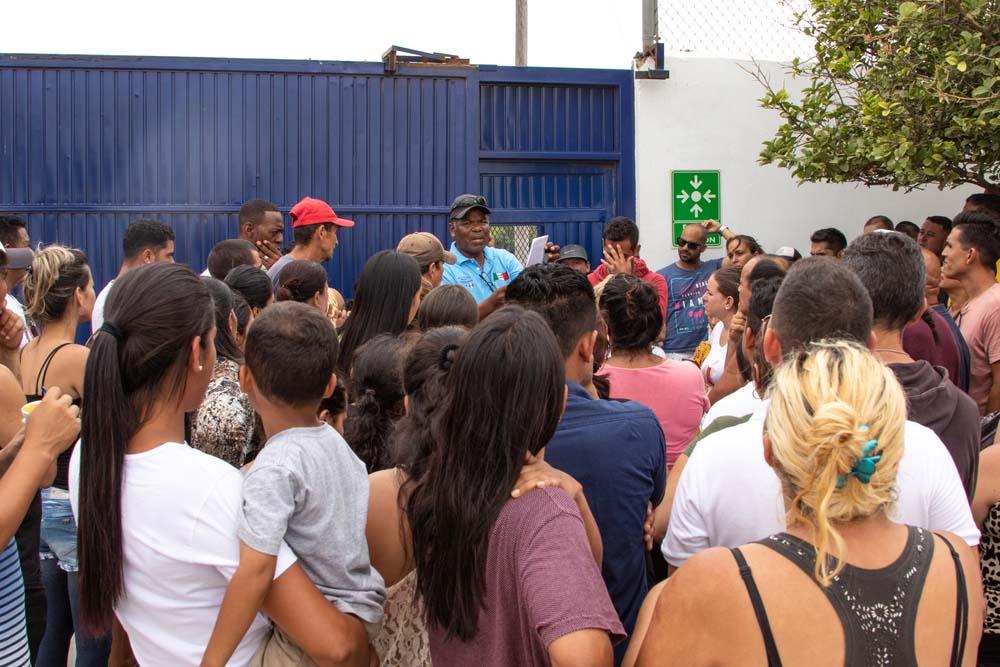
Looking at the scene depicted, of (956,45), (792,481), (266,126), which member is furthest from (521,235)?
(792,481)

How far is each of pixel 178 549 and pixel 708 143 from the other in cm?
789

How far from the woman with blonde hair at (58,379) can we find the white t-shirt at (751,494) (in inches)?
84.1

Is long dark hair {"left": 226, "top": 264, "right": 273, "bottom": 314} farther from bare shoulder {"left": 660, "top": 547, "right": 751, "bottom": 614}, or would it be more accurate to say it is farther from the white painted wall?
the white painted wall

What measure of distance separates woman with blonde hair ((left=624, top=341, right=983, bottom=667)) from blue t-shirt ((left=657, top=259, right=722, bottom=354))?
4.92m

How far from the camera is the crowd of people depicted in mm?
1789

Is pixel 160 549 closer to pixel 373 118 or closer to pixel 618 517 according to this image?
pixel 618 517

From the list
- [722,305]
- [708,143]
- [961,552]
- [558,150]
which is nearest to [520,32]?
[558,150]

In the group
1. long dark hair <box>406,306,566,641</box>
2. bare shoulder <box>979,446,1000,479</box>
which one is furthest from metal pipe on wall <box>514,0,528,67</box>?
long dark hair <box>406,306,566,641</box>

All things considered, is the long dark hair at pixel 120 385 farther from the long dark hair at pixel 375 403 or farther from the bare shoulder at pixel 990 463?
the bare shoulder at pixel 990 463

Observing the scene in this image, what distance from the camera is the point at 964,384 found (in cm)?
423

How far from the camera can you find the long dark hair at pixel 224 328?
129 inches

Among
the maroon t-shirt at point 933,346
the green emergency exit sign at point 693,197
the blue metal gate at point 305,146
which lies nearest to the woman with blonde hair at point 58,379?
the maroon t-shirt at point 933,346

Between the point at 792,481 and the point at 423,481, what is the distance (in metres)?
0.80

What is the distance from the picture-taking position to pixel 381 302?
3936 mm
